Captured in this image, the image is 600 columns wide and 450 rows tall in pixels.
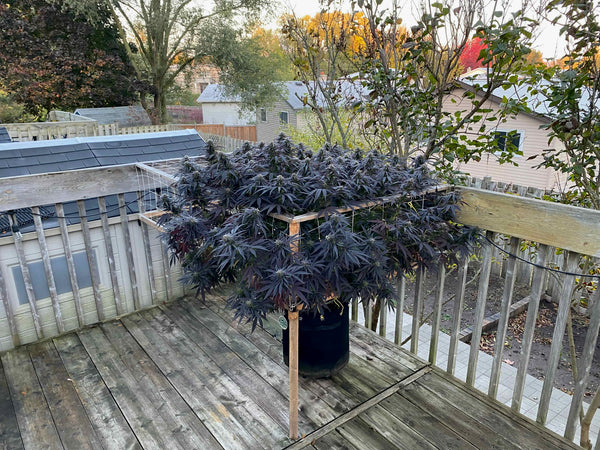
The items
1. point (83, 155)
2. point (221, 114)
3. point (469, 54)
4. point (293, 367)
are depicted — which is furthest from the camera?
point (221, 114)

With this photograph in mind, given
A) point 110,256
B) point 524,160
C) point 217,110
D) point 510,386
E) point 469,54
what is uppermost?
point 469,54

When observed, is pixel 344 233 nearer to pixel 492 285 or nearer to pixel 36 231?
pixel 36 231

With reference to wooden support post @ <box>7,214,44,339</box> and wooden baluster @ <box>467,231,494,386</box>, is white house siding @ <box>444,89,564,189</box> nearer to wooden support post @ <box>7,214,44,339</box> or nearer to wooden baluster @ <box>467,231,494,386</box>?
wooden baluster @ <box>467,231,494,386</box>

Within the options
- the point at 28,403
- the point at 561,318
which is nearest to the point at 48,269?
the point at 28,403

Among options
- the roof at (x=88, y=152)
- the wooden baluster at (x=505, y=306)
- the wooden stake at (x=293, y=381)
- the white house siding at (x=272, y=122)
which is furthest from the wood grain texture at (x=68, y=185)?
the white house siding at (x=272, y=122)

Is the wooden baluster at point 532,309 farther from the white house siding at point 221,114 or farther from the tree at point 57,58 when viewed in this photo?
the white house siding at point 221,114

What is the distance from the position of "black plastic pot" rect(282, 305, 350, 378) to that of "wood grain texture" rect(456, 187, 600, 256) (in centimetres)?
83

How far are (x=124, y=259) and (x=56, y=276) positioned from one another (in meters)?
0.44

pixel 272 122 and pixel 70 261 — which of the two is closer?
pixel 70 261

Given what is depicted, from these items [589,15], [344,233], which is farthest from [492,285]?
[344,233]

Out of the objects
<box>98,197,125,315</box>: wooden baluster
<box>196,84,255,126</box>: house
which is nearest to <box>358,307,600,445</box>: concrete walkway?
<box>98,197,125,315</box>: wooden baluster

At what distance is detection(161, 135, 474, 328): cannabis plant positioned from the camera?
1604mm

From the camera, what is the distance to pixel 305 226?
5.81 ft

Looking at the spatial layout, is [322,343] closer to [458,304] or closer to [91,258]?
[458,304]
